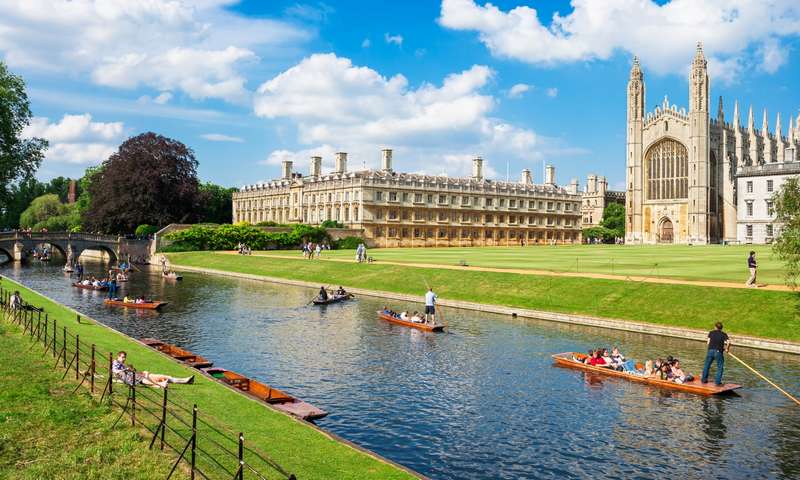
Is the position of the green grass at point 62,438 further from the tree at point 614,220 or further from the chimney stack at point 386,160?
the tree at point 614,220

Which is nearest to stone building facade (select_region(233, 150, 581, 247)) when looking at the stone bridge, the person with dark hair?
the stone bridge

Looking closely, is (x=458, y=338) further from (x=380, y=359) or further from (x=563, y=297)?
(x=563, y=297)

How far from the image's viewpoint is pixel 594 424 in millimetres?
17141

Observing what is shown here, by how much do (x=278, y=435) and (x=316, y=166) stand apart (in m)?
105

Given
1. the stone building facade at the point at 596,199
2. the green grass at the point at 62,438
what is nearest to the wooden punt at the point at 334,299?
the green grass at the point at 62,438

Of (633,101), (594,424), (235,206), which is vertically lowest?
(594,424)

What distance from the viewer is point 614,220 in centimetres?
13850

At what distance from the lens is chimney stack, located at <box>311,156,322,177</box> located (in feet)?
384

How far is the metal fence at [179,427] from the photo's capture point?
442 inches

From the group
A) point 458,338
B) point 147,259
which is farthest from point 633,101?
point 458,338

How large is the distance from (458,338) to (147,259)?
6272cm

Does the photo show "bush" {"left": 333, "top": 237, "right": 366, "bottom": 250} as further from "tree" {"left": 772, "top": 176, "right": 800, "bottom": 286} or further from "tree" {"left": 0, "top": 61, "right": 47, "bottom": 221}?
"tree" {"left": 772, "top": 176, "right": 800, "bottom": 286}

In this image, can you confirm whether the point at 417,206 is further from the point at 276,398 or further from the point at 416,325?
the point at 276,398

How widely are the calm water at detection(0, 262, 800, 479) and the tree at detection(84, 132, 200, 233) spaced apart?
55129 millimetres
